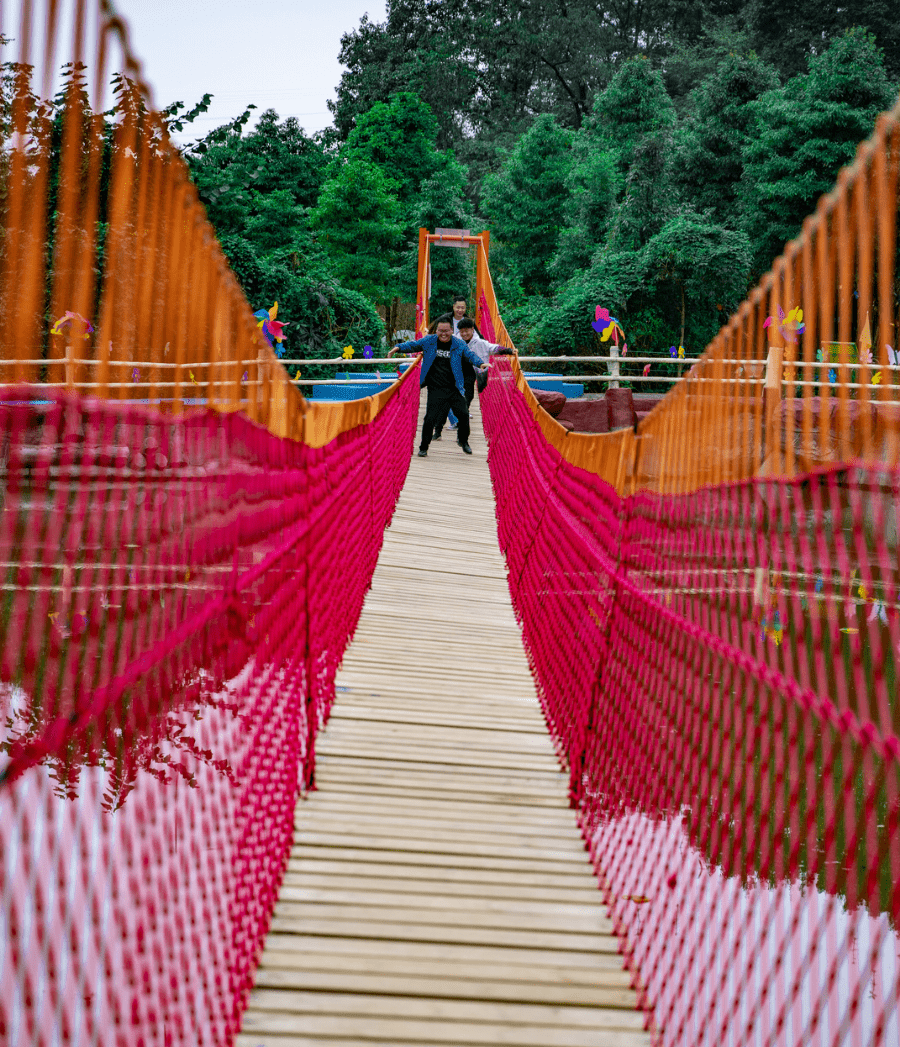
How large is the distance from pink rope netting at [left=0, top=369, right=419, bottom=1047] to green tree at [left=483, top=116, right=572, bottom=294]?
76.1ft

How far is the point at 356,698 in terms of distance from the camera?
3.93 meters

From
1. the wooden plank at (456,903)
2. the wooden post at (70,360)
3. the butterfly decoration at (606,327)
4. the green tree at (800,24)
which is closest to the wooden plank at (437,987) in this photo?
the wooden plank at (456,903)

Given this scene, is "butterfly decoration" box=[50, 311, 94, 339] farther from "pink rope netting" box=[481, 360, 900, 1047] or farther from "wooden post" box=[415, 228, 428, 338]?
"wooden post" box=[415, 228, 428, 338]

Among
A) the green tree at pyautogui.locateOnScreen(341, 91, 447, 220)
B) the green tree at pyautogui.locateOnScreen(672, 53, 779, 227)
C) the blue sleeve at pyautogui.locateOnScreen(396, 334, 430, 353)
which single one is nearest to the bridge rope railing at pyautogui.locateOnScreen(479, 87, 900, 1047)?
the blue sleeve at pyautogui.locateOnScreen(396, 334, 430, 353)

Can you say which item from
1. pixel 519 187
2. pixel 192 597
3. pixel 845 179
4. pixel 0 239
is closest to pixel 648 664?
pixel 192 597

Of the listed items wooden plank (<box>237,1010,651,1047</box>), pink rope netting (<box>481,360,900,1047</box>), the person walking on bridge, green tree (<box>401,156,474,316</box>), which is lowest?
wooden plank (<box>237,1010,651,1047</box>)

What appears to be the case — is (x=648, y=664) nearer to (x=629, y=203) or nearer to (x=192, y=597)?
(x=192, y=597)

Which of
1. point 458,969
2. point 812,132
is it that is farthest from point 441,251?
point 458,969

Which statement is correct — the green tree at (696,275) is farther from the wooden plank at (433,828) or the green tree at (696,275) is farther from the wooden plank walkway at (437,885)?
the wooden plank at (433,828)

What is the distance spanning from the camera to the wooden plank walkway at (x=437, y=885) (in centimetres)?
214

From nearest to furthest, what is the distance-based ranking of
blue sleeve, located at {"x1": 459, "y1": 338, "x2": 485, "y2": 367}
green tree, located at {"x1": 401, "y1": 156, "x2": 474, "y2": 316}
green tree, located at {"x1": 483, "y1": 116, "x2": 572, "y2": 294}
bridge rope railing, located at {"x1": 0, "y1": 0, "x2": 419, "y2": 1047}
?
bridge rope railing, located at {"x1": 0, "y1": 0, "x2": 419, "y2": 1047}, blue sleeve, located at {"x1": 459, "y1": 338, "x2": 485, "y2": 367}, green tree, located at {"x1": 401, "y1": 156, "x2": 474, "y2": 316}, green tree, located at {"x1": 483, "y1": 116, "x2": 572, "y2": 294}

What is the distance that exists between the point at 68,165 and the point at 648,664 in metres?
2.03

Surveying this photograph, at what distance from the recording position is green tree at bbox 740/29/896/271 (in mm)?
18281

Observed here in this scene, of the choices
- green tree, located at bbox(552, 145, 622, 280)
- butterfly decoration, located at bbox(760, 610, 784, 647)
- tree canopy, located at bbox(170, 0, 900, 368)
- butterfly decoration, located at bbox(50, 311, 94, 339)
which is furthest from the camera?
green tree, located at bbox(552, 145, 622, 280)
